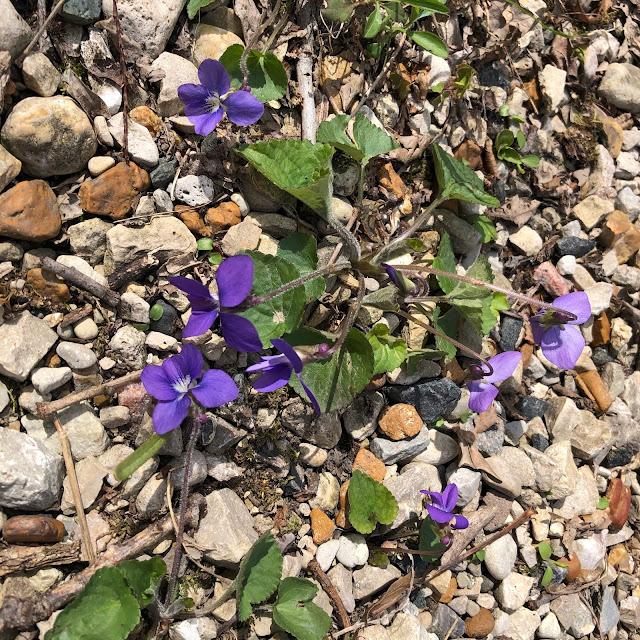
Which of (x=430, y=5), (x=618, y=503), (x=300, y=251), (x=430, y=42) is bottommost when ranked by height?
(x=618, y=503)

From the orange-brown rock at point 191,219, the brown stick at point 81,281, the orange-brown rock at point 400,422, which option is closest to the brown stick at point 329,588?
the orange-brown rock at point 400,422

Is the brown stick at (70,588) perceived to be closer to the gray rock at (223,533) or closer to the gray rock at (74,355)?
the gray rock at (223,533)

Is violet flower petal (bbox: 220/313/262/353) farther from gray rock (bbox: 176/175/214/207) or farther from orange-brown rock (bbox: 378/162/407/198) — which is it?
orange-brown rock (bbox: 378/162/407/198)

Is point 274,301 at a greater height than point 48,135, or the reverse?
point 48,135

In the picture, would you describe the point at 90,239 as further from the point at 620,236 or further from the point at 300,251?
the point at 620,236

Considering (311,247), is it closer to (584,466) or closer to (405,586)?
(405,586)

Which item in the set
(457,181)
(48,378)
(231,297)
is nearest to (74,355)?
(48,378)
